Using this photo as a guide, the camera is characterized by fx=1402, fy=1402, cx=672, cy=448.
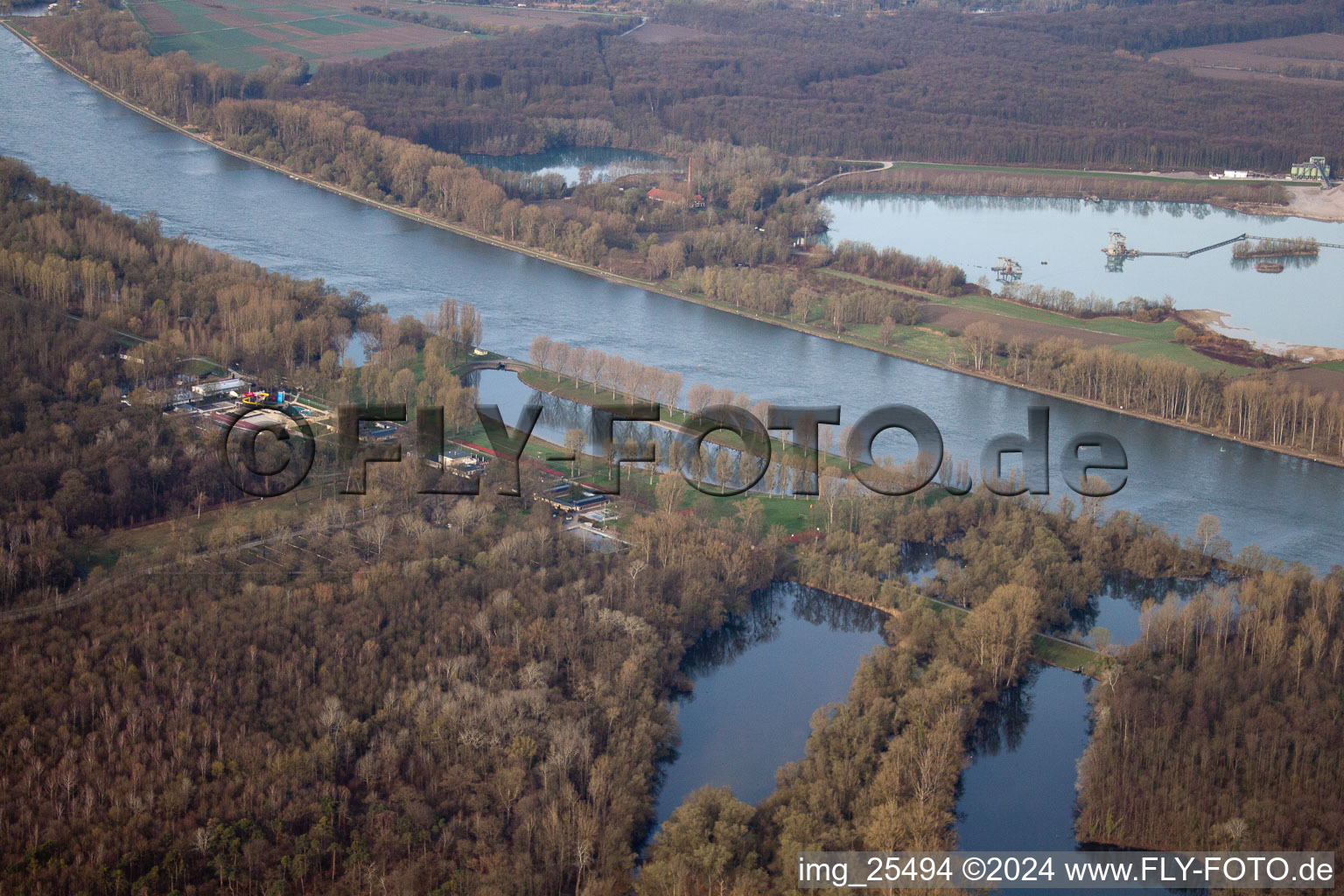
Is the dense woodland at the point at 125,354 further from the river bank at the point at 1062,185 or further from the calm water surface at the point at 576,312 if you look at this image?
the river bank at the point at 1062,185

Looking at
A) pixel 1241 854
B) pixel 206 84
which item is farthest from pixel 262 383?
pixel 206 84

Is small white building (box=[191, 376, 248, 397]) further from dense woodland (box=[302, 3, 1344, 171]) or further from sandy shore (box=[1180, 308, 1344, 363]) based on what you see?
dense woodland (box=[302, 3, 1344, 171])

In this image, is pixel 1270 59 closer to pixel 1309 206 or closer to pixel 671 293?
pixel 1309 206

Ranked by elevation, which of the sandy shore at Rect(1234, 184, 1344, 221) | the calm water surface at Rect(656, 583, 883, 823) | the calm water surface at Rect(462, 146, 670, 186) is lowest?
the calm water surface at Rect(656, 583, 883, 823)

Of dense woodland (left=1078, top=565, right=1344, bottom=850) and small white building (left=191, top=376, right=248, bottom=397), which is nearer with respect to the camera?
dense woodland (left=1078, top=565, right=1344, bottom=850)

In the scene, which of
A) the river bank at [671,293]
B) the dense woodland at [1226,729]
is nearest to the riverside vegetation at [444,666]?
the dense woodland at [1226,729]

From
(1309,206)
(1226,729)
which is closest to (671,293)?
(1226,729)

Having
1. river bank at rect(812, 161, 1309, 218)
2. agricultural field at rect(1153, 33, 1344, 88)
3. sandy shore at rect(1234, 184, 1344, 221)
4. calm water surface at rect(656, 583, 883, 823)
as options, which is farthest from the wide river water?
agricultural field at rect(1153, 33, 1344, 88)
